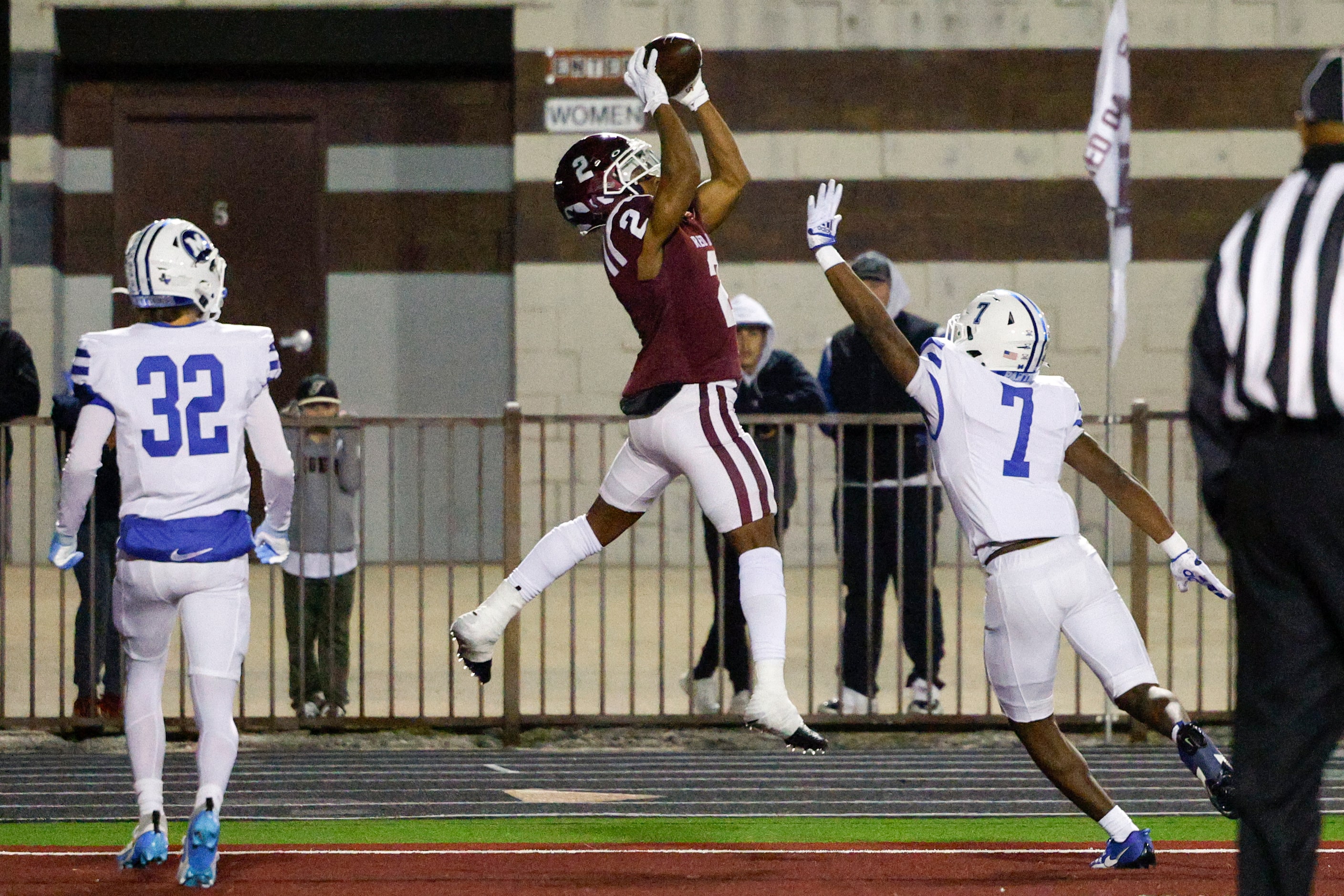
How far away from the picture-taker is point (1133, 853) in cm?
559

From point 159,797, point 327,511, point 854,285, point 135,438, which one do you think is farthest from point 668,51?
point 327,511

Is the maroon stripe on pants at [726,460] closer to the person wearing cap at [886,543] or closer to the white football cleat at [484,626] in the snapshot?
the white football cleat at [484,626]

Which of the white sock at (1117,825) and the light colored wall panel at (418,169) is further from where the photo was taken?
the light colored wall panel at (418,169)

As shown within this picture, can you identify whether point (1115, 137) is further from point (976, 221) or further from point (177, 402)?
point (976, 221)

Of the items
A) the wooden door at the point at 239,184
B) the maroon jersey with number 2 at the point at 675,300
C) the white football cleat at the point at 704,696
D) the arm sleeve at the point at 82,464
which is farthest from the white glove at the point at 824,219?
the wooden door at the point at 239,184

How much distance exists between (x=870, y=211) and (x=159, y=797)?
460 inches

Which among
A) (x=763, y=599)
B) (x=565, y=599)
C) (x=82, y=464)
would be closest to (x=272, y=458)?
(x=82, y=464)

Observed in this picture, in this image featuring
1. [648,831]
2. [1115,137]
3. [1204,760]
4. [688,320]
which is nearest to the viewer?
[1204,760]

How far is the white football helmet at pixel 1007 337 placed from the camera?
5.84 meters

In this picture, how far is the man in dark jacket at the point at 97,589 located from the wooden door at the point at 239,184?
801cm

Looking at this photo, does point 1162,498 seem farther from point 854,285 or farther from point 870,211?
point 854,285

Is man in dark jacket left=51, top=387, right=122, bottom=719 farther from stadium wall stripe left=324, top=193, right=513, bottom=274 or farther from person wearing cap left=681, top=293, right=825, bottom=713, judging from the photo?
stadium wall stripe left=324, top=193, right=513, bottom=274

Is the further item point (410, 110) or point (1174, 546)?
point (410, 110)

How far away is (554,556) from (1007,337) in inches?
68.2
